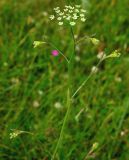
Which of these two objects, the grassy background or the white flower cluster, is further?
the grassy background

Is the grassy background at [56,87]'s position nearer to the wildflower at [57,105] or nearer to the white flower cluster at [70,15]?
the wildflower at [57,105]

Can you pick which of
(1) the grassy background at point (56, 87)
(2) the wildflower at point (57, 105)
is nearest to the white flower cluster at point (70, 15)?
(1) the grassy background at point (56, 87)

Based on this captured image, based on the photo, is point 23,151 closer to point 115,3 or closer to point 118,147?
point 118,147

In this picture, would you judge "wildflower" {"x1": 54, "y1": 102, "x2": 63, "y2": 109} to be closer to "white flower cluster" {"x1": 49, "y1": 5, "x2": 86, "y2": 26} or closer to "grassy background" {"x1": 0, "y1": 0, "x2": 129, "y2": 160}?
"grassy background" {"x1": 0, "y1": 0, "x2": 129, "y2": 160}

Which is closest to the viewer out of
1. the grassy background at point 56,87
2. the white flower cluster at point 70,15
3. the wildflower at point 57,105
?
the white flower cluster at point 70,15

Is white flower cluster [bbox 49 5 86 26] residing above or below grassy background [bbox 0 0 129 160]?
above

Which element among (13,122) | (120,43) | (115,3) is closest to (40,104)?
(13,122)

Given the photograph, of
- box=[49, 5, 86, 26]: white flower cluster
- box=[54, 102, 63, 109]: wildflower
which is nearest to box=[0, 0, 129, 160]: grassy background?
box=[54, 102, 63, 109]: wildflower

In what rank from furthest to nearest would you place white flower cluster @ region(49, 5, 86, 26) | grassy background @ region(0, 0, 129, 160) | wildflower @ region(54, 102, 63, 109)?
wildflower @ region(54, 102, 63, 109), grassy background @ region(0, 0, 129, 160), white flower cluster @ region(49, 5, 86, 26)

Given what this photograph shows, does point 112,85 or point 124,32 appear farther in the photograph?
point 124,32
